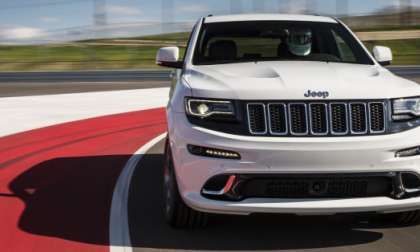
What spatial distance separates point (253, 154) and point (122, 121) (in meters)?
10.1

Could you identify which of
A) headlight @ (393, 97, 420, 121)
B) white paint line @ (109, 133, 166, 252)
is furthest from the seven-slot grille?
white paint line @ (109, 133, 166, 252)

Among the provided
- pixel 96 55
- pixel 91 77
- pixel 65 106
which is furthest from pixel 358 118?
pixel 96 55

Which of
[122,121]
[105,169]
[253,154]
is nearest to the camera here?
[253,154]

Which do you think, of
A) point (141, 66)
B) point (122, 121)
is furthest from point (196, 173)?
point (141, 66)

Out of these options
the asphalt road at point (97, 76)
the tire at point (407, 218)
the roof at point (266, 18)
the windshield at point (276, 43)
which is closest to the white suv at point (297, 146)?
the tire at point (407, 218)

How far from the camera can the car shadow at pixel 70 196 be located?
5598mm

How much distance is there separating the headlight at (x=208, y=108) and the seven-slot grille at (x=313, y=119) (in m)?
0.15

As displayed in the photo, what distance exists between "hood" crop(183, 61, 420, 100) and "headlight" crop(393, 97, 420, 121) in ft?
0.17

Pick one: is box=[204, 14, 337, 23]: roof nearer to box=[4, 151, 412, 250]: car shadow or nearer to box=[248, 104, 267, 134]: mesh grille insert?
box=[4, 151, 412, 250]: car shadow

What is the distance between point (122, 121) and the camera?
1462cm

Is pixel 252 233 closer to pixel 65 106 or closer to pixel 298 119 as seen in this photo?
pixel 298 119

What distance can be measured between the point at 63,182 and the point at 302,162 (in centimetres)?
370

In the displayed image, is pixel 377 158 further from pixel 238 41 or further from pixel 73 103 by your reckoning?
pixel 73 103

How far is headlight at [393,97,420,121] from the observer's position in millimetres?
4977
